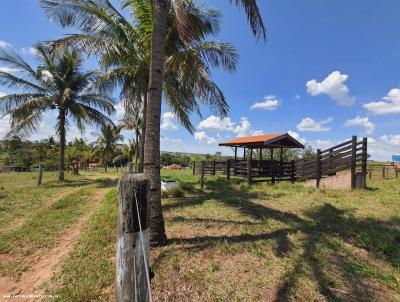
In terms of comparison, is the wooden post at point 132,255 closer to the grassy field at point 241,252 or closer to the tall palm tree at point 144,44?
the grassy field at point 241,252

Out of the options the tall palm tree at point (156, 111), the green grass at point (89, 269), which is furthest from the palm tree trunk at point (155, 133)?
the green grass at point (89, 269)

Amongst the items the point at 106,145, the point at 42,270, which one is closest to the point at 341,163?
the point at 42,270

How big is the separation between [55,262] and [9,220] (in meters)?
3.26

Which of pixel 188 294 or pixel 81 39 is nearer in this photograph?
pixel 188 294

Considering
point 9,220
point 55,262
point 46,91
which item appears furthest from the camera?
point 46,91

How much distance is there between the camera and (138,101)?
1169cm

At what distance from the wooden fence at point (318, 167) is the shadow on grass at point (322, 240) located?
419 centimetres

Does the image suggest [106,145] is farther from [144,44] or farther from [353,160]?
[353,160]

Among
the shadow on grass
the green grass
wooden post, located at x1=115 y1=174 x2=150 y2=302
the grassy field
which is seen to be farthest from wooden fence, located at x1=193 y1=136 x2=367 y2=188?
wooden post, located at x1=115 y1=174 x2=150 y2=302

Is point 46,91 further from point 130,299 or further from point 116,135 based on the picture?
point 116,135

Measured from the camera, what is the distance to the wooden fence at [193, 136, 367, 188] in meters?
10.5

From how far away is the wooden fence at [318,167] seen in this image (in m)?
10.5

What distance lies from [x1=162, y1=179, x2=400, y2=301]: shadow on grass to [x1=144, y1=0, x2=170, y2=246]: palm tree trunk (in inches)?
20.1

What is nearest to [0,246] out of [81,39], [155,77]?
[155,77]
